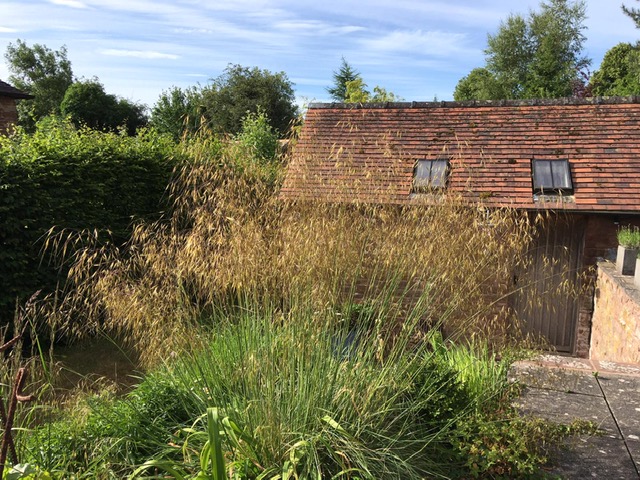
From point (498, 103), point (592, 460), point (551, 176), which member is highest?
point (498, 103)

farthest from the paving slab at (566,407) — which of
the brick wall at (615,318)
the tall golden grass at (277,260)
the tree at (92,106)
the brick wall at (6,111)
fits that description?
the tree at (92,106)

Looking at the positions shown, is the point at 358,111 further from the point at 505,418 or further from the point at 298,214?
the point at 505,418

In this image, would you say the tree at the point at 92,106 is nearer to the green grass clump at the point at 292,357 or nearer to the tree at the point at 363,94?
the tree at the point at 363,94

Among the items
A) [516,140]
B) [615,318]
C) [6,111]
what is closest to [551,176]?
[516,140]

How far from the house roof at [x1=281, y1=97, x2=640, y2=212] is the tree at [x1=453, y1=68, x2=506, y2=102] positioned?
74.5 ft

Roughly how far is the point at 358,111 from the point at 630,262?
639 cm

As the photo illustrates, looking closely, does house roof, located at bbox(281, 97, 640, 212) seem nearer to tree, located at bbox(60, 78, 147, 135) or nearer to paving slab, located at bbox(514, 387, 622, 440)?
paving slab, located at bbox(514, 387, 622, 440)

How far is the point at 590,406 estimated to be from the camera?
10.1 ft

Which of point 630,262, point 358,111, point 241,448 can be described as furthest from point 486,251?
point 358,111

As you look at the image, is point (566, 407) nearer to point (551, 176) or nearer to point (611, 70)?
point (551, 176)

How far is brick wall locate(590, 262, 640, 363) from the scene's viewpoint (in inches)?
190

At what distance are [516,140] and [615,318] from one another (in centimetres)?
451

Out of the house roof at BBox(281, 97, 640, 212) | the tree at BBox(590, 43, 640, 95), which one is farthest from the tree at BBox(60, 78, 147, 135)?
the tree at BBox(590, 43, 640, 95)

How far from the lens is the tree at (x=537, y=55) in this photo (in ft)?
90.4
